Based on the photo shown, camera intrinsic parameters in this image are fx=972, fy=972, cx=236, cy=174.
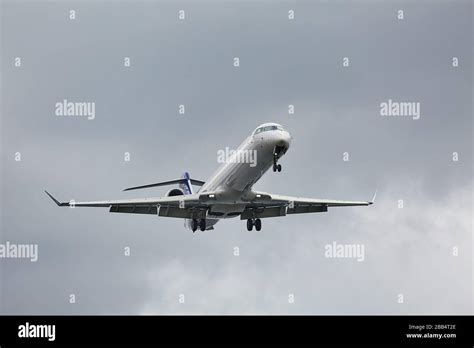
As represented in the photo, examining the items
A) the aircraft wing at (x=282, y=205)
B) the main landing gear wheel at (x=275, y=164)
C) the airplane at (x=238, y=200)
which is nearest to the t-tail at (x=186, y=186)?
the airplane at (x=238, y=200)

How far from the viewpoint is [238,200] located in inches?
2884

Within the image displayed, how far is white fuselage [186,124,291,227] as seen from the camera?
2712 inches

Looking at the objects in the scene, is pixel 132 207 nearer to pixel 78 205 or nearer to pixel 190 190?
pixel 78 205

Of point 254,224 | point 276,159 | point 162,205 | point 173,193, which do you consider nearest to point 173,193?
point 173,193

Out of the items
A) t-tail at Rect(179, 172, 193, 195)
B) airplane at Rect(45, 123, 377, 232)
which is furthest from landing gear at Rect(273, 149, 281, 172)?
t-tail at Rect(179, 172, 193, 195)

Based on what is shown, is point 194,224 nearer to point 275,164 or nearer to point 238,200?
point 238,200

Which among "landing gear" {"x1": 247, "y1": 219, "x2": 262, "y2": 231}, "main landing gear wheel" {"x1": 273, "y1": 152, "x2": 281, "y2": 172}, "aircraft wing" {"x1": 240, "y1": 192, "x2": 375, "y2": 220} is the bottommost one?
"landing gear" {"x1": 247, "y1": 219, "x2": 262, "y2": 231}

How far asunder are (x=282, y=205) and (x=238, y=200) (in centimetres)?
642

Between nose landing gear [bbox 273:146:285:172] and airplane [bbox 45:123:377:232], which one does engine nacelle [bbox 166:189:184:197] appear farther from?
nose landing gear [bbox 273:146:285:172]

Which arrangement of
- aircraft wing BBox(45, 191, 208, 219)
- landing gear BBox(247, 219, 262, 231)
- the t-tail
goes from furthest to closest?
1. the t-tail
2. landing gear BBox(247, 219, 262, 231)
3. aircraft wing BBox(45, 191, 208, 219)

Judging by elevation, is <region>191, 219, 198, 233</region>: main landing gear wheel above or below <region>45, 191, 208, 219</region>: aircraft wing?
below
